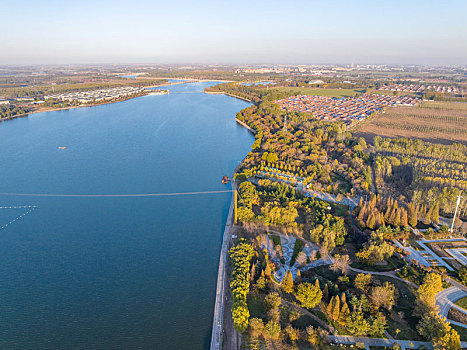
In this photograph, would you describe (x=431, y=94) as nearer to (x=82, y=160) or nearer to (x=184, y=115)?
(x=184, y=115)

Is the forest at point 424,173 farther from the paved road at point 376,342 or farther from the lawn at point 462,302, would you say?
the paved road at point 376,342

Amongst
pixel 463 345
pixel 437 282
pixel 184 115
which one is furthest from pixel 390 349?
pixel 184 115

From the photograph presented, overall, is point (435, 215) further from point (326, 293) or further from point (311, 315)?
point (311, 315)

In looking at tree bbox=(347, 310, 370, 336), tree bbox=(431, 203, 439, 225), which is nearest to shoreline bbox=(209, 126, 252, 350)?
tree bbox=(347, 310, 370, 336)

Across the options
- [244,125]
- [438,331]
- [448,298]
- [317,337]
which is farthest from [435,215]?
[244,125]

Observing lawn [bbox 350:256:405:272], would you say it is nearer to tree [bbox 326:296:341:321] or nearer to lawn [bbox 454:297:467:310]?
lawn [bbox 454:297:467:310]

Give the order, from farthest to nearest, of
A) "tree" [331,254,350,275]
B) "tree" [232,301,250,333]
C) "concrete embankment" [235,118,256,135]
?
"concrete embankment" [235,118,256,135], "tree" [331,254,350,275], "tree" [232,301,250,333]

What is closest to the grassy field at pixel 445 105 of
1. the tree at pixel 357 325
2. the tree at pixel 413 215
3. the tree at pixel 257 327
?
the tree at pixel 413 215
